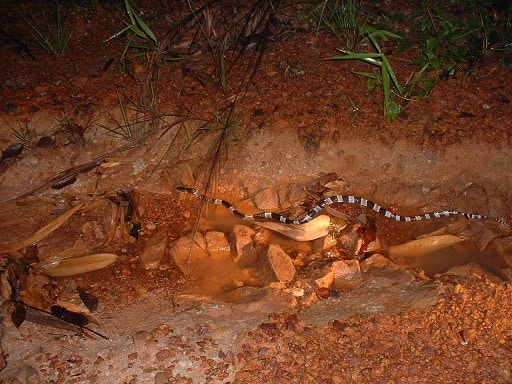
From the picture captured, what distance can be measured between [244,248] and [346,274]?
906 millimetres

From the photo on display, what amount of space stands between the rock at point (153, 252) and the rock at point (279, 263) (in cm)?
90

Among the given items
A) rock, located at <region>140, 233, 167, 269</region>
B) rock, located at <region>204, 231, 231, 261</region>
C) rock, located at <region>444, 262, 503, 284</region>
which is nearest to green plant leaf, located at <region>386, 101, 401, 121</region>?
rock, located at <region>444, 262, 503, 284</region>

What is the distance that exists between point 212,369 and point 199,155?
7.31 ft

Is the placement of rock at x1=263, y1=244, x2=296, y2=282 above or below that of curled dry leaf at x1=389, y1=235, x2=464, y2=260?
above

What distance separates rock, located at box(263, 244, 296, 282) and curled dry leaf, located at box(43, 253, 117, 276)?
51.2 inches

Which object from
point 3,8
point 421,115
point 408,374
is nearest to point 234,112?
point 421,115

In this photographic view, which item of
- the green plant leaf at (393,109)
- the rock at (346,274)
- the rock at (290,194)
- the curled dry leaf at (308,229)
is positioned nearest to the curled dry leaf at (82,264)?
the curled dry leaf at (308,229)

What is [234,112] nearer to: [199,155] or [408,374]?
[199,155]

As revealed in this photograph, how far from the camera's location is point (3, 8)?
5.09 m

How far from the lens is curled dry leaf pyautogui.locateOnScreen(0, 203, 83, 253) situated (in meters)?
3.52

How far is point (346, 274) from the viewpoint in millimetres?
3357

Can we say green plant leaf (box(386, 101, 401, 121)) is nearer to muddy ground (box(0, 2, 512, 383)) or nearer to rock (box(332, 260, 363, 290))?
muddy ground (box(0, 2, 512, 383))

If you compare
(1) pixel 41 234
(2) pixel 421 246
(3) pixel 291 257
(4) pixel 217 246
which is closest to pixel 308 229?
(3) pixel 291 257

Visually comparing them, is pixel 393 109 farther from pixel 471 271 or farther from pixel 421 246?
pixel 471 271
